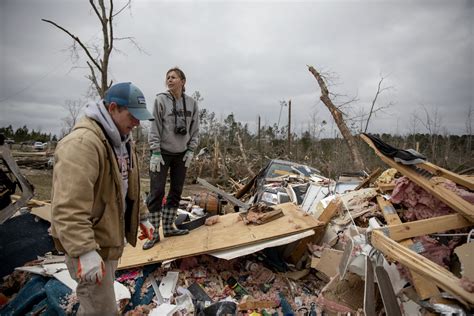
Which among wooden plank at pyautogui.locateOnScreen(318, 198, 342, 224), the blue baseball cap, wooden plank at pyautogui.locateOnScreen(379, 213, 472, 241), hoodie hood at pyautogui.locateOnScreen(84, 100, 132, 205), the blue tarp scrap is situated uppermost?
the blue baseball cap

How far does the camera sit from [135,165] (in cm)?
217

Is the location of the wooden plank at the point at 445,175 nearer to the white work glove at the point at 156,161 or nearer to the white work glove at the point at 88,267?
the white work glove at the point at 156,161

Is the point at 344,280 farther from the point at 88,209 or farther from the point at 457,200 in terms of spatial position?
the point at 88,209

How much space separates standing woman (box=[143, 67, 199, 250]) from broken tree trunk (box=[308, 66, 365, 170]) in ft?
22.0

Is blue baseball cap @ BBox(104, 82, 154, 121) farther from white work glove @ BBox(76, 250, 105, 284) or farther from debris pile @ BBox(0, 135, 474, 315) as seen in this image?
debris pile @ BBox(0, 135, 474, 315)

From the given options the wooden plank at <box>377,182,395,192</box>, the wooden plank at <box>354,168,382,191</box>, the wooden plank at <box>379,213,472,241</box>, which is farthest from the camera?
the wooden plank at <box>354,168,382,191</box>

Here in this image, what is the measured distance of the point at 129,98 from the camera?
1.84 m

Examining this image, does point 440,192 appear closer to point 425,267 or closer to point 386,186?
point 386,186

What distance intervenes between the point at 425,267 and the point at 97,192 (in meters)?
2.28

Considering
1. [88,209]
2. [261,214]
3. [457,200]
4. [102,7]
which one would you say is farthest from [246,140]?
[88,209]

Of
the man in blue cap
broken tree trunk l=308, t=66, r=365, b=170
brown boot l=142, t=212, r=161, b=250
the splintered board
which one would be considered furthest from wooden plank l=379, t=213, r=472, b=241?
broken tree trunk l=308, t=66, r=365, b=170

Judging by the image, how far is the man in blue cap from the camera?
4.99ft

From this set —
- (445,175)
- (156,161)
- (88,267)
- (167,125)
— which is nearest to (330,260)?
(445,175)

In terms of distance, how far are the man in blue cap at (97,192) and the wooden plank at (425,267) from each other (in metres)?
2.00
